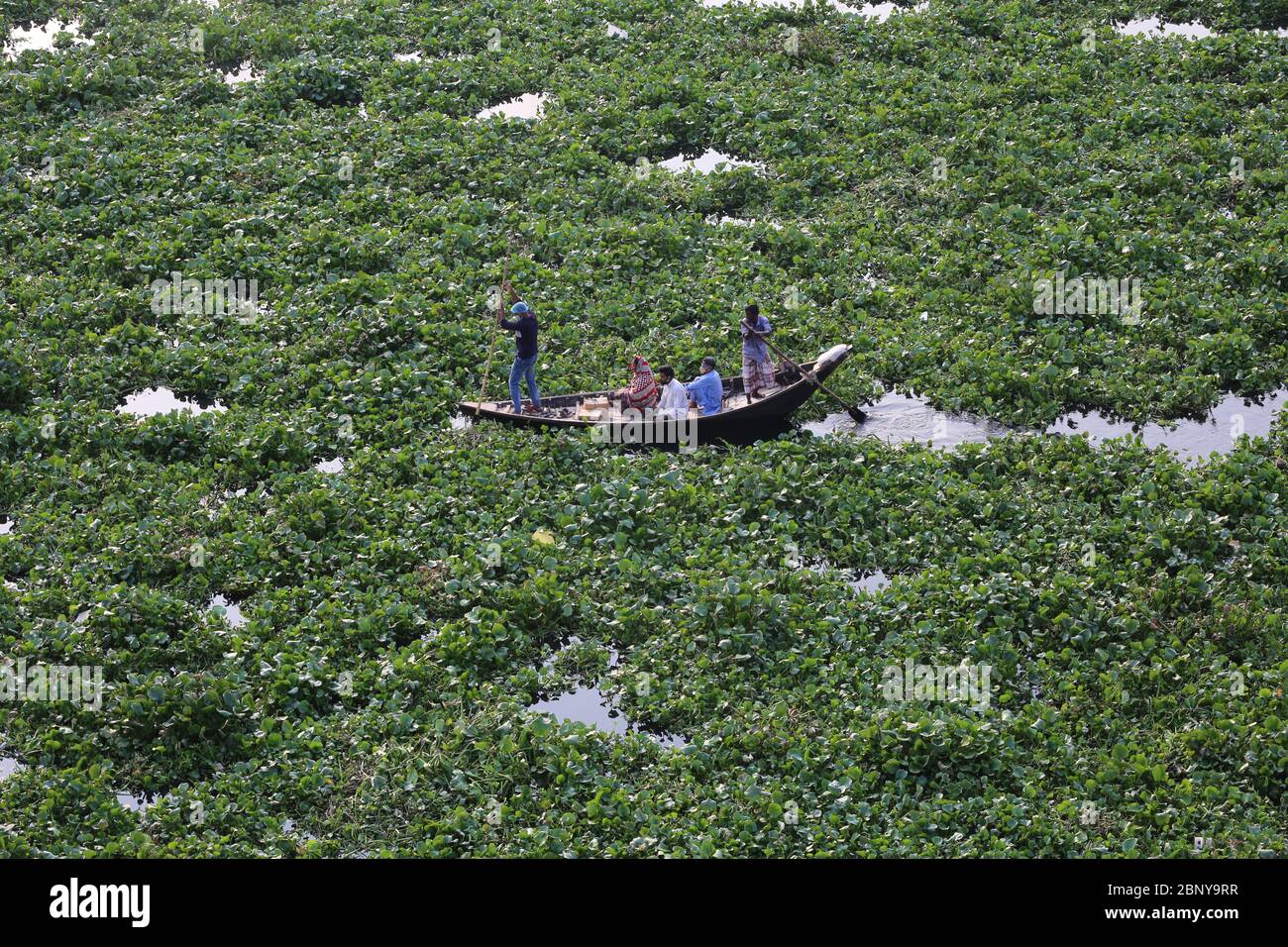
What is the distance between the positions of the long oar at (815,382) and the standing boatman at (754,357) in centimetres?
4

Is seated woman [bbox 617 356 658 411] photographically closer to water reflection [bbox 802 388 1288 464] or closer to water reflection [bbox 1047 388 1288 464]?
water reflection [bbox 802 388 1288 464]

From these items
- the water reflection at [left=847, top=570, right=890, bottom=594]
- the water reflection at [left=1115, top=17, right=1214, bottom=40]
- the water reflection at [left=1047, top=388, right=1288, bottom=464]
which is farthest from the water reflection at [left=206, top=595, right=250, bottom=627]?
the water reflection at [left=1115, top=17, right=1214, bottom=40]

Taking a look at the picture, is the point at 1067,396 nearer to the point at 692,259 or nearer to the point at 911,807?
the point at 692,259

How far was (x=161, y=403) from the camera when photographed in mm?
19953

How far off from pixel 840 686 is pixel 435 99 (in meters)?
13.7

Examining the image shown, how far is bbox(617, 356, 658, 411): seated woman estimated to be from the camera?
18875mm

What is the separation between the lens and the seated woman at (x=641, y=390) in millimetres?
18875

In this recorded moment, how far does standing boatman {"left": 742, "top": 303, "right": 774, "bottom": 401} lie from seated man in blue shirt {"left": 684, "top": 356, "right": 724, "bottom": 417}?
0.45 meters

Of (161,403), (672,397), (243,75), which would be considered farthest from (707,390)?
(243,75)

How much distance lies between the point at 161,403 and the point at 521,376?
14.2ft

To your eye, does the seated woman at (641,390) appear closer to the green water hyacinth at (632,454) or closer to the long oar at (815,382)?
the green water hyacinth at (632,454)

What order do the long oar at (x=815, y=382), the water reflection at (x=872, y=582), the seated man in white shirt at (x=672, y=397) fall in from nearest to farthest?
1. the water reflection at (x=872, y=582)
2. the long oar at (x=815, y=382)
3. the seated man in white shirt at (x=672, y=397)

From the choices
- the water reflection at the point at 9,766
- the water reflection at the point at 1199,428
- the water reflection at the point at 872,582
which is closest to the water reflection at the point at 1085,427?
the water reflection at the point at 1199,428

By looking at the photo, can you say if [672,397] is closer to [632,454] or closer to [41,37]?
[632,454]
